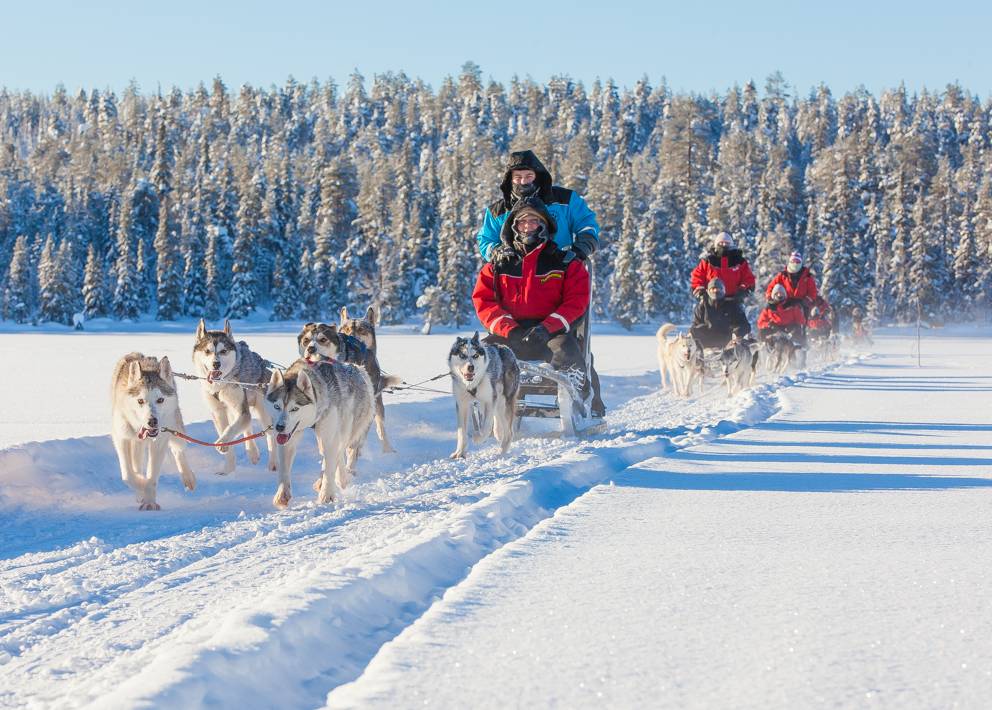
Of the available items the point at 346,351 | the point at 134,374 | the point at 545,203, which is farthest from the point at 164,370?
the point at 545,203

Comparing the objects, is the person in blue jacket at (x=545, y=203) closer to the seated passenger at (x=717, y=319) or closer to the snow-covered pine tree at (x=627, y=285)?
the seated passenger at (x=717, y=319)

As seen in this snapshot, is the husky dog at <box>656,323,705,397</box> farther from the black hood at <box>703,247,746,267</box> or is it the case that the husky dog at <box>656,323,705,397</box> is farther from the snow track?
the snow track

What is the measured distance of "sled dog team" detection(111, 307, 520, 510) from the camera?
17.2ft

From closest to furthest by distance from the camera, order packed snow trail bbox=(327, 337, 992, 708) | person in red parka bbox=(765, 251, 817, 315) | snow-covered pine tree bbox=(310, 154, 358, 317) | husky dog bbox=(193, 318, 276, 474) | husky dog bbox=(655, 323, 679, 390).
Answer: packed snow trail bbox=(327, 337, 992, 708) < husky dog bbox=(193, 318, 276, 474) < husky dog bbox=(655, 323, 679, 390) < person in red parka bbox=(765, 251, 817, 315) < snow-covered pine tree bbox=(310, 154, 358, 317)

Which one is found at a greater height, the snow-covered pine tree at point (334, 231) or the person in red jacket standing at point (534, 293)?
the snow-covered pine tree at point (334, 231)

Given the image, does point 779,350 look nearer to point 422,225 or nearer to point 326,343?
point 326,343

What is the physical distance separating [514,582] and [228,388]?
396 cm

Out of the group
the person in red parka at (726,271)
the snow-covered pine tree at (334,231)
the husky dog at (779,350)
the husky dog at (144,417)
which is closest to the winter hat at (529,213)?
the husky dog at (144,417)

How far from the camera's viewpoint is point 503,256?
8016 mm

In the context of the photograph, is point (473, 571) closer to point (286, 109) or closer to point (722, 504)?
point (722, 504)

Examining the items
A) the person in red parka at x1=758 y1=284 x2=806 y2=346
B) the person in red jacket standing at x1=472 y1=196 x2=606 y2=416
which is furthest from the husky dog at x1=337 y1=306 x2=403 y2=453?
the person in red parka at x1=758 y1=284 x2=806 y2=346

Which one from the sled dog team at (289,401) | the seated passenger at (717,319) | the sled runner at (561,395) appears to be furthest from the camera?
the seated passenger at (717,319)

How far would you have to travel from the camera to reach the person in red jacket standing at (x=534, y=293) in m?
7.95

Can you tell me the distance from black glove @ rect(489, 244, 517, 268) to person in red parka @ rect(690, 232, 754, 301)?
6232 mm
